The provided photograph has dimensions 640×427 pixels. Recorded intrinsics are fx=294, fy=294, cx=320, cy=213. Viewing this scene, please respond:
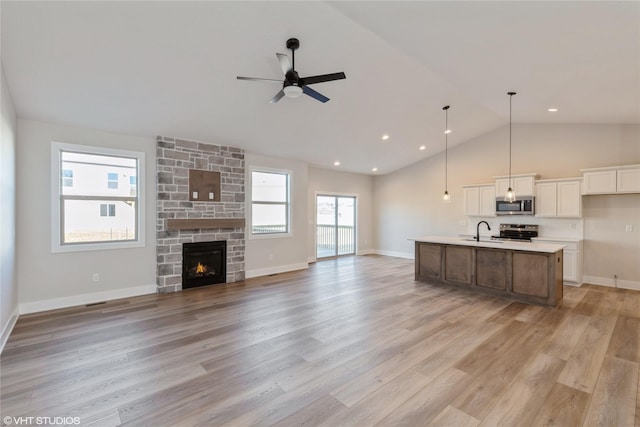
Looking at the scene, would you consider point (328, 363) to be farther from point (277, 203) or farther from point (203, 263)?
point (277, 203)

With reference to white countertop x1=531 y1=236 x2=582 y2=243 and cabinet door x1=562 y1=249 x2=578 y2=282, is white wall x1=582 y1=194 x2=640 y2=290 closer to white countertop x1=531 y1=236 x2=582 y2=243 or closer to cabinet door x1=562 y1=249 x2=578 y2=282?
white countertop x1=531 y1=236 x2=582 y2=243

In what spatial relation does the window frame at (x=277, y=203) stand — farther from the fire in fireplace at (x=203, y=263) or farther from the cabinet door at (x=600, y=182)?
the cabinet door at (x=600, y=182)

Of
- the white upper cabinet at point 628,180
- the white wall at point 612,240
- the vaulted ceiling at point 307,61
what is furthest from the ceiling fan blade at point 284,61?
the white wall at point 612,240

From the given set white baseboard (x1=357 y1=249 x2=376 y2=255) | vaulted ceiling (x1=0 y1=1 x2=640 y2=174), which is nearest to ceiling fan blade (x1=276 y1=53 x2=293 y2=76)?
vaulted ceiling (x1=0 y1=1 x2=640 y2=174)

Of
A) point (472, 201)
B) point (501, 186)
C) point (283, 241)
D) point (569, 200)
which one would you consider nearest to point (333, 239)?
point (283, 241)

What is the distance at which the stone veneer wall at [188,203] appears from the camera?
516 cm

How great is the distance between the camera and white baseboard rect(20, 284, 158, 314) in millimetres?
4121

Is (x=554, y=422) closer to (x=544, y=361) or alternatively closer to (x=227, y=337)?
(x=544, y=361)

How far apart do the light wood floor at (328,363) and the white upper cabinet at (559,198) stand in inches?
72.7

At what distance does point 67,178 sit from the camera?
14.6ft

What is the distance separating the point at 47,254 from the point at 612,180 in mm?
9310

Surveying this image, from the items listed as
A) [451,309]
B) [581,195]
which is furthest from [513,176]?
[451,309]

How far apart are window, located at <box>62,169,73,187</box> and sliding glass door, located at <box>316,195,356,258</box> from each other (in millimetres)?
5459

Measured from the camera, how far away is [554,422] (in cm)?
199
